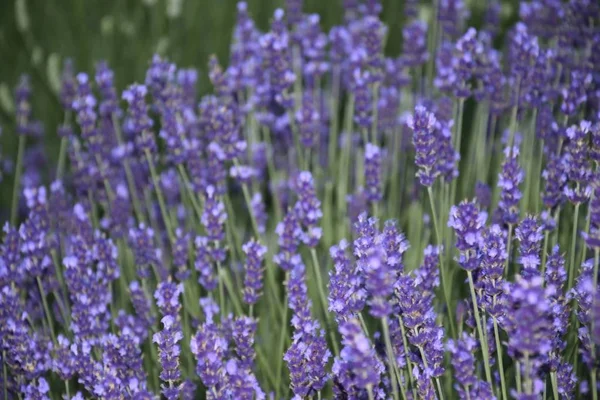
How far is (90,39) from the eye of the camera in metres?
4.58

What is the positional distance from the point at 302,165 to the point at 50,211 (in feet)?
3.44

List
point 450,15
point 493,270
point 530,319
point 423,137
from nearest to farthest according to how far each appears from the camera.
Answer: point 530,319
point 493,270
point 423,137
point 450,15

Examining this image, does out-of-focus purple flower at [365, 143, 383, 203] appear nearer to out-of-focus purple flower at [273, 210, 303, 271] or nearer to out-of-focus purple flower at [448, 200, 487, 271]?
out-of-focus purple flower at [273, 210, 303, 271]

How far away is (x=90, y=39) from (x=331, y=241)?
6.74 feet

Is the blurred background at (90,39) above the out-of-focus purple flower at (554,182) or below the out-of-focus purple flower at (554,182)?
above

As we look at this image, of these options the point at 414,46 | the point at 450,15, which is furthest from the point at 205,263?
the point at 450,15

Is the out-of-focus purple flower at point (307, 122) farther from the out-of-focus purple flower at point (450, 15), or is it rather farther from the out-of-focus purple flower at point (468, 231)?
the out-of-focus purple flower at point (468, 231)

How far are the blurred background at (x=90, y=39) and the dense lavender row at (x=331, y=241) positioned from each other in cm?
Result: 27

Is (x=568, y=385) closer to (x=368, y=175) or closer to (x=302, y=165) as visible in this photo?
(x=368, y=175)

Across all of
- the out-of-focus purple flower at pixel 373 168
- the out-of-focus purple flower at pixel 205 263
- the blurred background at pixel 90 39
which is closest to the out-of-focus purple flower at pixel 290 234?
the out-of-focus purple flower at pixel 205 263

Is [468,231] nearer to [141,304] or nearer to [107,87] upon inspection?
[141,304]

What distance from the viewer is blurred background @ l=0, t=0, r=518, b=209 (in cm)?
455

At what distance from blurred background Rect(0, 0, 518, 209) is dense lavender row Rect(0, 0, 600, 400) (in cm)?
27

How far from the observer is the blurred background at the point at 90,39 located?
14.9 feet
